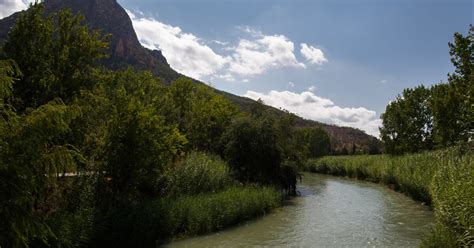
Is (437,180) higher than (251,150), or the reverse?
(437,180)

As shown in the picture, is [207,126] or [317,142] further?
[317,142]

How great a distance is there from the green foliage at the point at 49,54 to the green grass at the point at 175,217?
4.85 m

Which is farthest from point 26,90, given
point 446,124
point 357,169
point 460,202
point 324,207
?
point 357,169

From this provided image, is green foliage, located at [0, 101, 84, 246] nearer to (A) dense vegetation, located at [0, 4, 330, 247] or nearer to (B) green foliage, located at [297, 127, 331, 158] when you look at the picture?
(A) dense vegetation, located at [0, 4, 330, 247]

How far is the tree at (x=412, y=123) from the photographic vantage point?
149 feet

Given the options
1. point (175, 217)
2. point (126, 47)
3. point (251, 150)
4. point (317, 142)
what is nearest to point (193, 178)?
point (175, 217)

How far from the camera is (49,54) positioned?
1414 centimetres

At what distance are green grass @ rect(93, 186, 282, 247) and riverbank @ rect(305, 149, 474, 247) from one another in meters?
7.91

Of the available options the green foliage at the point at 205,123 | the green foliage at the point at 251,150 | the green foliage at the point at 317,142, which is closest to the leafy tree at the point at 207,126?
the green foliage at the point at 205,123

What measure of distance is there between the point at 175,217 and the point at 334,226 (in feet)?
24.2

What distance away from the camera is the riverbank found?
34.4ft

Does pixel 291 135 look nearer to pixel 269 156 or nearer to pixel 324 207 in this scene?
pixel 269 156

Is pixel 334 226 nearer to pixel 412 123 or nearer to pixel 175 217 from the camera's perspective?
pixel 175 217

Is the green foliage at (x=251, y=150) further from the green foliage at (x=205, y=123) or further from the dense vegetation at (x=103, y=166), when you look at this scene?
the dense vegetation at (x=103, y=166)
